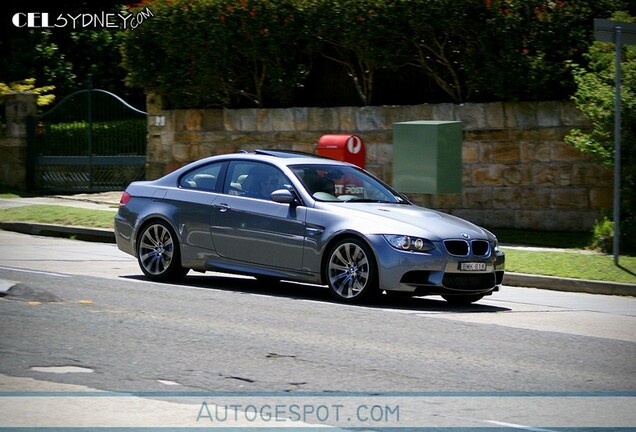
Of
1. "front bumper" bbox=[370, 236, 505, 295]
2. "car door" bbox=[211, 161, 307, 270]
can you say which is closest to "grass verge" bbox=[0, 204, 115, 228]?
"car door" bbox=[211, 161, 307, 270]

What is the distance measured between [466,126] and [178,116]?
5.98 meters

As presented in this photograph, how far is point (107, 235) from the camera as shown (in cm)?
1858

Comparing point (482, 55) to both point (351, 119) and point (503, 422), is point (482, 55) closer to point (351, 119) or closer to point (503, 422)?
point (351, 119)

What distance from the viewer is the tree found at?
17.2 m

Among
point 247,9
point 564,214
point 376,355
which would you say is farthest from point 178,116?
point 376,355

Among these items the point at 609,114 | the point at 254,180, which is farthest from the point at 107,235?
the point at 609,114

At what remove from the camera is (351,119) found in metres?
20.8

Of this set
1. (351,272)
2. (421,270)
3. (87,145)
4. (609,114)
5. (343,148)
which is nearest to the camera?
(421,270)

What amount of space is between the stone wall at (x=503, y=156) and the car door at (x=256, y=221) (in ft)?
23.7

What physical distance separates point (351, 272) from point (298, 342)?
2531 millimetres

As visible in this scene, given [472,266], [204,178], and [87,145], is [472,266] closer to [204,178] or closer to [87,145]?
[204,178]

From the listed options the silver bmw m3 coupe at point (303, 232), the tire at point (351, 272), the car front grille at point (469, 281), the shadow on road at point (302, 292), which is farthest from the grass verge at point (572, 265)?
the tire at point (351, 272)

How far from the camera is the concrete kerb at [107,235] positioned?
46.2ft

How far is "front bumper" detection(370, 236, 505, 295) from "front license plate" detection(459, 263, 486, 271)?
0.03 metres
